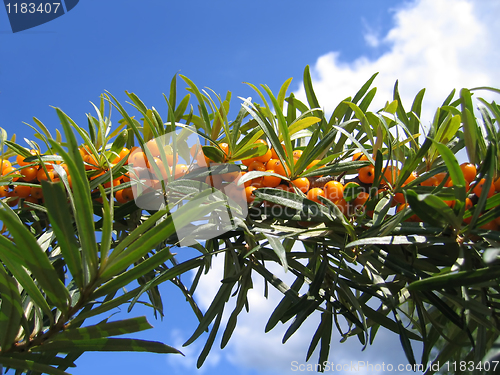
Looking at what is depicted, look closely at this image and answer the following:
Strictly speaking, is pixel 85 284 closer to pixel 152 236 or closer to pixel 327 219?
pixel 152 236

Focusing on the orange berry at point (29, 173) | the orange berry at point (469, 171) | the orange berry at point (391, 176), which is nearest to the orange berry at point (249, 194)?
the orange berry at point (391, 176)

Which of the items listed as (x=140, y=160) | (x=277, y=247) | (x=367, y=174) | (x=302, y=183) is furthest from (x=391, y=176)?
(x=140, y=160)

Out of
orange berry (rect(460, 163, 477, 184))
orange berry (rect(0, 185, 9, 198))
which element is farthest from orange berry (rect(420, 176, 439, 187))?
orange berry (rect(0, 185, 9, 198))

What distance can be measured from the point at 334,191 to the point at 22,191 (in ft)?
2.09

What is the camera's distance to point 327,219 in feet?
→ 1.68

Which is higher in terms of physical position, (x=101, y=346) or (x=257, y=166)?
(x=257, y=166)

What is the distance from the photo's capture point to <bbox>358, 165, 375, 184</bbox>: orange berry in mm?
585

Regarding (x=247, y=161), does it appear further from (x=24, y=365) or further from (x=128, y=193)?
(x=24, y=365)

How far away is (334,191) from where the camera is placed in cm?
57

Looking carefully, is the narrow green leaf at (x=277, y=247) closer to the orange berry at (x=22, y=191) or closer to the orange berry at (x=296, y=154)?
the orange berry at (x=296, y=154)

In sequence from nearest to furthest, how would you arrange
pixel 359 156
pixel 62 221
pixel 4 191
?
pixel 62 221 → pixel 359 156 → pixel 4 191

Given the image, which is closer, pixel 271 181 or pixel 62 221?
pixel 62 221

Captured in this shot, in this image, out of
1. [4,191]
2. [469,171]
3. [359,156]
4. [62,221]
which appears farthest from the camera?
[4,191]

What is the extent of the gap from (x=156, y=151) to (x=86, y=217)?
256mm
